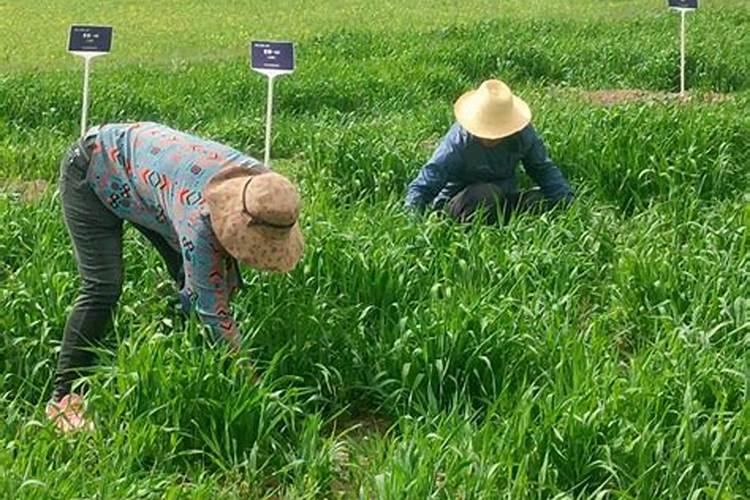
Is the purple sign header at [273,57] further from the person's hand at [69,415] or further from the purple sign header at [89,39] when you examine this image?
the person's hand at [69,415]

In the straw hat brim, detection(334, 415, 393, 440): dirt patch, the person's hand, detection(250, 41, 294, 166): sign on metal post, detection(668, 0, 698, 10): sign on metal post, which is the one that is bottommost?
detection(334, 415, 393, 440): dirt patch

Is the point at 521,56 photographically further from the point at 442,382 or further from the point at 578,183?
the point at 442,382

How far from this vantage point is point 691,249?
4406 millimetres

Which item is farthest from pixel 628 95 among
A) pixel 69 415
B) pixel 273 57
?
pixel 69 415

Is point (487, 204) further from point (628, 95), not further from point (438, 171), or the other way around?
point (628, 95)

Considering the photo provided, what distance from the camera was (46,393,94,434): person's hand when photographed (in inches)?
126

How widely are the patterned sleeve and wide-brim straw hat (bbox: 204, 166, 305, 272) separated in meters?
0.06

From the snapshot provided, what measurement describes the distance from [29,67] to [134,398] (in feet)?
29.2

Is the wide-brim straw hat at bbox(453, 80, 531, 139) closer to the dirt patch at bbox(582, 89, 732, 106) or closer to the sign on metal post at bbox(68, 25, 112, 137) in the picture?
the sign on metal post at bbox(68, 25, 112, 137)

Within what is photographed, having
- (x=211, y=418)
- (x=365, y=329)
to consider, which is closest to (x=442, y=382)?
(x=365, y=329)

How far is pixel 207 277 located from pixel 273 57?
2702mm

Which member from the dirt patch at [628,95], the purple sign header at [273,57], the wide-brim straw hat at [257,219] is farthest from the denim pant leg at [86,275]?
the dirt patch at [628,95]

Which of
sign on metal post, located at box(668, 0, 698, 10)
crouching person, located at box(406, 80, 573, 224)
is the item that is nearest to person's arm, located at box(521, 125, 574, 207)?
crouching person, located at box(406, 80, 573, 224)

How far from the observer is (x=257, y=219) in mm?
3055
